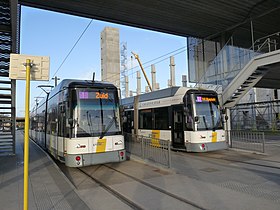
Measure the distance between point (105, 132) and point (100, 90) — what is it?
1568 millimetres

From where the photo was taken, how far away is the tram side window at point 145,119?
15768mm

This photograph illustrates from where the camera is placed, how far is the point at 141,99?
17.1 meters

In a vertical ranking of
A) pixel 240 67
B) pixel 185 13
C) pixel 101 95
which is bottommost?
pixel 101 95

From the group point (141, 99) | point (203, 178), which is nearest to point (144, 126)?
point (141, 99)

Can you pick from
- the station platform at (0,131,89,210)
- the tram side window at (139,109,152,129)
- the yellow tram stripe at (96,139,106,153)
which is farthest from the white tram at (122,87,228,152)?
the station platform at (0,131,89,210)

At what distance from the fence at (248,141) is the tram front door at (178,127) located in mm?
4410

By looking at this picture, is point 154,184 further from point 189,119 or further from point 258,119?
point 258,119

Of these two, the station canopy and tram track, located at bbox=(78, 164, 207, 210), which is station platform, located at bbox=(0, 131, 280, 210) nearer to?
tram track, located at bbox=(78, 164, 207, 210)

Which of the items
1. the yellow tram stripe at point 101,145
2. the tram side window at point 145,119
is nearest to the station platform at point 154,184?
the yellow tram stripe at point 101,145

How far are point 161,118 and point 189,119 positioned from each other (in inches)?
99.6

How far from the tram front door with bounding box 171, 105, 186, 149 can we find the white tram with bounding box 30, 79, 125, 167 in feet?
15.3

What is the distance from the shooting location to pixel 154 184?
282 inches

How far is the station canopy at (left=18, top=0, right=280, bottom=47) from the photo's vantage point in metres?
17.4

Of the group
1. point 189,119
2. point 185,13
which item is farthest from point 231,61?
point 189,119
